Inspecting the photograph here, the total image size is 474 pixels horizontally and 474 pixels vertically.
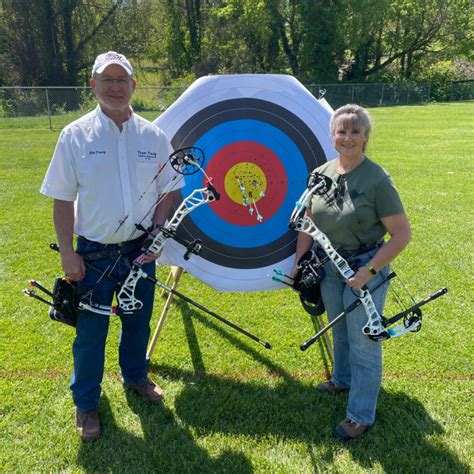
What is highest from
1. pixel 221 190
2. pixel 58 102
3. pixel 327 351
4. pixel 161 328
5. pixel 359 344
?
pixel 221 190

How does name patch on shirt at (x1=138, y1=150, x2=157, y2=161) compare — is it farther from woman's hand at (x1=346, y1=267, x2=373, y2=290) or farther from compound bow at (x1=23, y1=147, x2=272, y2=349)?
woman's hand at (x1=346, y1=267, x2=373, y2=290)

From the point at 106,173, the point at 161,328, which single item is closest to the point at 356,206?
the point at 106,173

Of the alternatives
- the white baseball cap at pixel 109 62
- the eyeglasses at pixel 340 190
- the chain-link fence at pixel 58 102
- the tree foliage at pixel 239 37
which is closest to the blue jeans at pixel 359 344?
the eyeglasses at pixel 340 190

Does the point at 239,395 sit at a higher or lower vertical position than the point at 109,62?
lower

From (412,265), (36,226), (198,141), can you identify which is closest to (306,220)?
(198,141)

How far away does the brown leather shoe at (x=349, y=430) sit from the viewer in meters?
2.23

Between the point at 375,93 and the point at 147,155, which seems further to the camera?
the point at 375,93

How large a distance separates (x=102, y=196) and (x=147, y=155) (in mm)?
283

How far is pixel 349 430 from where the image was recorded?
223 cm

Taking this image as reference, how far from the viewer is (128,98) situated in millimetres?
2008

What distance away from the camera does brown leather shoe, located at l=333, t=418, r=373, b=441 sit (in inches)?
87.7

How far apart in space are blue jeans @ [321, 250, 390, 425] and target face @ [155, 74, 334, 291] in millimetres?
370

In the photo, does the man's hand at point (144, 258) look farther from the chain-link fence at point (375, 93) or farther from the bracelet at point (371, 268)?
the chain-link fence at point (375, 93)

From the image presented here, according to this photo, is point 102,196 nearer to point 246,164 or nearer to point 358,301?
point 246,164
